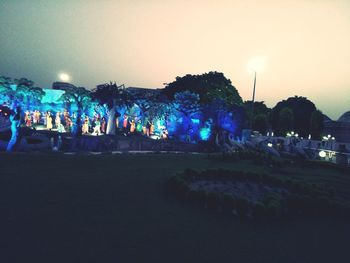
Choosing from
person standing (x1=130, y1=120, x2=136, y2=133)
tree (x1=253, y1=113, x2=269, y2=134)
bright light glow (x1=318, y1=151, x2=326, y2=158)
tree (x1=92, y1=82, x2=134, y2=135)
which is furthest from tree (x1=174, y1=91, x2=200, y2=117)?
tree (x1=253, y1=113, x2=269, y2=134)

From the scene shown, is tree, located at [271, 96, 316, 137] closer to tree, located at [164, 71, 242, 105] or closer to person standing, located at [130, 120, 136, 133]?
tree, located at [164, 71, 242, 105]

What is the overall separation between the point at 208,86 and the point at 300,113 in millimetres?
26307

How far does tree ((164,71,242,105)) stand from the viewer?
46.9 meters

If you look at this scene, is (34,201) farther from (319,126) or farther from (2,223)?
(319,126)

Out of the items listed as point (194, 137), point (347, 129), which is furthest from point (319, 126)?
point (194, 137)

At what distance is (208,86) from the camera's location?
4784 centimetres

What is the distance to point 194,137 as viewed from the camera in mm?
35875

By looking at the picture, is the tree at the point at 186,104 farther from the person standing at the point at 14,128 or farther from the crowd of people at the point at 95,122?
the person standing at the point at 14,128

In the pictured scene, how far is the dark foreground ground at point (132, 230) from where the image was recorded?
5801 millimetres

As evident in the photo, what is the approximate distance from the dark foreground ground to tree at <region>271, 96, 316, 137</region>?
172ft

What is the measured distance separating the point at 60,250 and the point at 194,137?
101 ft

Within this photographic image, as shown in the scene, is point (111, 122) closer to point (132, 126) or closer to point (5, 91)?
point (132, 126)

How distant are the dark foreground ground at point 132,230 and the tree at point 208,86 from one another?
37350 millimetres

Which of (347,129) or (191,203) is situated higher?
(347,129)
